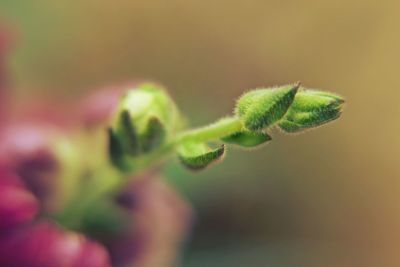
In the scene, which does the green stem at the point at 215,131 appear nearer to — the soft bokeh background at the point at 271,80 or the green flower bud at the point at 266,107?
the green flower bud at the point at 266,107

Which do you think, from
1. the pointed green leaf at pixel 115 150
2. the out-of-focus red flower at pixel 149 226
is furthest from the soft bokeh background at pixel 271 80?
the pointed green leaf at pixel 115 150

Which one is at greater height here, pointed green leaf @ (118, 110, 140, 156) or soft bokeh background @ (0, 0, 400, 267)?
soft bokeh background @ (0, 0, 400, 267)

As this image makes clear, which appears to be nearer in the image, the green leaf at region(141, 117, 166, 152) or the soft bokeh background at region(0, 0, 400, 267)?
the green leaf at region(141, 117, 166, 152)

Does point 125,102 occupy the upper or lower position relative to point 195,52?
lower

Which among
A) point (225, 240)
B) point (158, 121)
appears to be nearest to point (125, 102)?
point (158, 121)

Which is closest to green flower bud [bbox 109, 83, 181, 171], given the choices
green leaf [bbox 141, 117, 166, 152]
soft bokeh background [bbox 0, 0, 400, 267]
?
green leaf [bbox 141, 117, 166, 152]

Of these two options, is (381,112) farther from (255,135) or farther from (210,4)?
(255,135)

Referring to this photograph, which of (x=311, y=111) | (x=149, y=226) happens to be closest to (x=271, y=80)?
(x=149, y=226)

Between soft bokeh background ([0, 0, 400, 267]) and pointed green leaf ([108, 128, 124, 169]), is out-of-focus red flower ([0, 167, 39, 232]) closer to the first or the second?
pointed green leaf ([108, 128, 124, 169])
